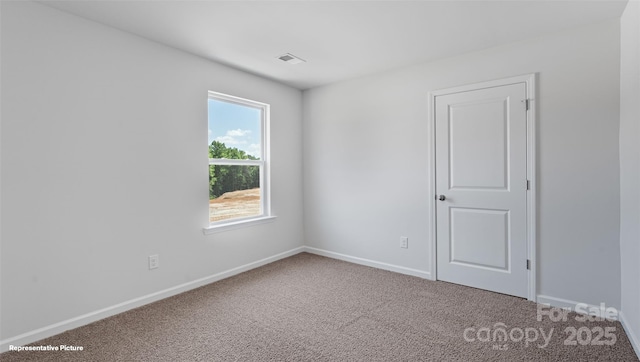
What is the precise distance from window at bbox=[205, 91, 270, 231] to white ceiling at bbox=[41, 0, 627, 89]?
62 centimetres

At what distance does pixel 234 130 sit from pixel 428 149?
2227mm

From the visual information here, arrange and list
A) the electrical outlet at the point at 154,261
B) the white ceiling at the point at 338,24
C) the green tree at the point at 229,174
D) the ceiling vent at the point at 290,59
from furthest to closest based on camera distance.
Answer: the green tree at the point at 229,174 → the ceiling vent at the point at 290,59 → the electrical outlet at the point at 154,261 → the white ceiling at the point at 338,24

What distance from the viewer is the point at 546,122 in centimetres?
278

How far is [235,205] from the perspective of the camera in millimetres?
3781

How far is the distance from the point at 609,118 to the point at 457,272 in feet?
6.10

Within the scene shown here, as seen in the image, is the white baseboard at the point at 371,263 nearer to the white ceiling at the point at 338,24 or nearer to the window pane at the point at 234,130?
the window pane at the point at 234,130

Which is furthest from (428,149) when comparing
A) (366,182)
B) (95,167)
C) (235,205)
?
(95,167)

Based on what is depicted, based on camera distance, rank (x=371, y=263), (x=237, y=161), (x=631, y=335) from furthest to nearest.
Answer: (x=371, y=263)
(x=237, y=161)
(x=631, y=335)

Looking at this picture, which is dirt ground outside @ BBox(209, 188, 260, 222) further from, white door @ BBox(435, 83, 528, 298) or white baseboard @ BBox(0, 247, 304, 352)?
white door @ BBox(435, 83, 528, 298)

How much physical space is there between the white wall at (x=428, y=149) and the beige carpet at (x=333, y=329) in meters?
0.54

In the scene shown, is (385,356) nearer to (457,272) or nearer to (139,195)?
(457,272)

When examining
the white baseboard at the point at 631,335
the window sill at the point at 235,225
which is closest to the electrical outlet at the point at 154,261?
the window sill at the point at 235,225

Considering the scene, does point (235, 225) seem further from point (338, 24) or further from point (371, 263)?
point (338, 24)

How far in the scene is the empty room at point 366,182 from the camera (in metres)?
2.19
